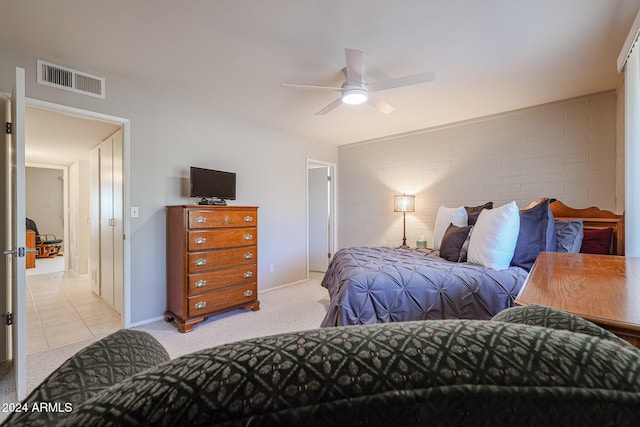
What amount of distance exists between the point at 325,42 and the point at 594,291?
83.8 inches

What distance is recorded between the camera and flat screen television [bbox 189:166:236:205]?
2961 mm

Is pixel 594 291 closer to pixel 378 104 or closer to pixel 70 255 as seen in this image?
pixel 378 104

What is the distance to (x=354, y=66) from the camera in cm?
212

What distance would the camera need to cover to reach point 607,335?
0.51m

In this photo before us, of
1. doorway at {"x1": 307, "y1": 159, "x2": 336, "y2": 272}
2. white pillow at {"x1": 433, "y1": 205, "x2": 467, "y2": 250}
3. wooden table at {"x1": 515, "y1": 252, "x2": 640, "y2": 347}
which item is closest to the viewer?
wooden table at {"x1": 515, "y1": 252, "x2": 640, "y2": 347}

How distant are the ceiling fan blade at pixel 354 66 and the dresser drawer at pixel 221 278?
2246 millimetres

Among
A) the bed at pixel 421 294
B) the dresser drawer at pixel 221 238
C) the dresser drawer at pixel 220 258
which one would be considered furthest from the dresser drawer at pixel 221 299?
the bed at pixel 421 294

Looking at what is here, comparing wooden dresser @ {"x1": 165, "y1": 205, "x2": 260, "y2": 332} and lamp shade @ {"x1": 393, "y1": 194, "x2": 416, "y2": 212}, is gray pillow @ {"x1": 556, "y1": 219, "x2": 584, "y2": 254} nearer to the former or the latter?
lamp shade @ {"x1": 393, "y1": 194, "x2": 416, "y2": 212}

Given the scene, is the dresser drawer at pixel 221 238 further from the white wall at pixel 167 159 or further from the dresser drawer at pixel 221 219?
the white wall at pixel 167 159

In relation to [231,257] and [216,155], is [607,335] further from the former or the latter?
[216,155]

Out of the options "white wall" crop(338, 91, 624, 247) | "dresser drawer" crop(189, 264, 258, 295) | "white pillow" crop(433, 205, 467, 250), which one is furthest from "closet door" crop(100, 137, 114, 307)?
"white pillow" crop(433, 205, 467, 250)

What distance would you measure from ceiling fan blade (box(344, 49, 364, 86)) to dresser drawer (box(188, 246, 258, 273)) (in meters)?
2.09

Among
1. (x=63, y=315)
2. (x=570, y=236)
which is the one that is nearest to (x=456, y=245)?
(x=570, y=236)

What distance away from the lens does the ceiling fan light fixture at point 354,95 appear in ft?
7.89
